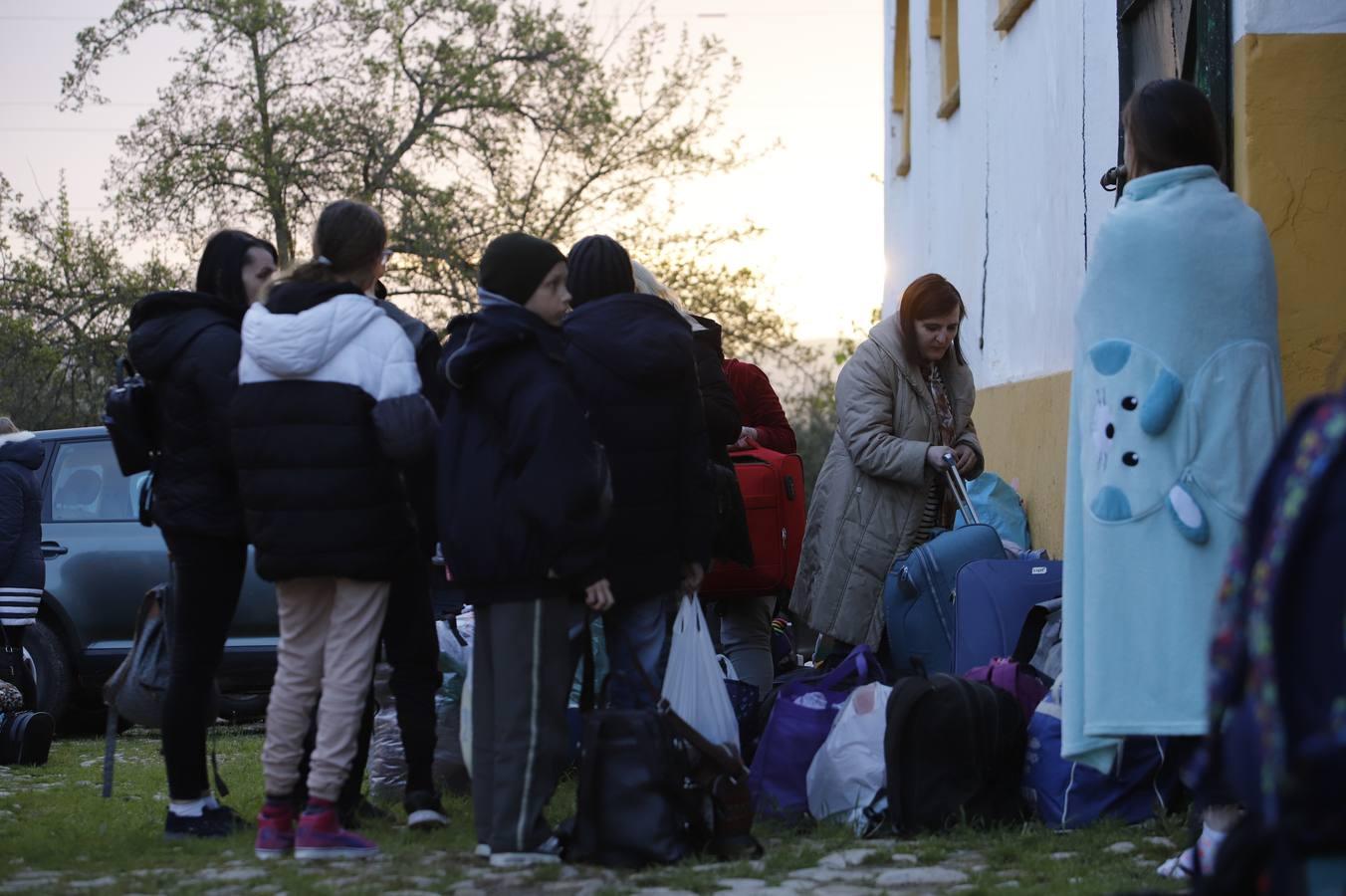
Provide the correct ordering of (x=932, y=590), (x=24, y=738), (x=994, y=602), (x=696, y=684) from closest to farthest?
1. (x=696, y=684)
2. (x=994, y=602)
3. (x=932, y=590)
4. (x=24, y=738)

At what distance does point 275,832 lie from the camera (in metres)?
4.82

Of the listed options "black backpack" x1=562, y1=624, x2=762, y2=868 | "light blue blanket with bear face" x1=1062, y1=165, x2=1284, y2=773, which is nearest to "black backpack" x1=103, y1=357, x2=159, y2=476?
"black backpack" x1=562, y1=624, x2=762, y2=868

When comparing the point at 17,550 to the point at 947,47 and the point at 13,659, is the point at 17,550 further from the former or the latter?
the point at 947,47

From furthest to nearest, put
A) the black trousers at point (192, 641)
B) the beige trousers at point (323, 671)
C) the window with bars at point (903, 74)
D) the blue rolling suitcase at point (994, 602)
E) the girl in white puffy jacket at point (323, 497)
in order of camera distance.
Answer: the window with bars at point (903, 74)
the blue rolling suitcase at point (994, 602)
the black trousers at point (192, 641)
the beige trousers at point (323, 671)
the girl in white puffy jacket at point (323, 497)

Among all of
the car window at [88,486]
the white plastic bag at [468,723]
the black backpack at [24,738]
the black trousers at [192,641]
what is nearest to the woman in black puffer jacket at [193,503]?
the black trousers at [192,641]

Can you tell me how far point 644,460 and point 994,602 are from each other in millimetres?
1904

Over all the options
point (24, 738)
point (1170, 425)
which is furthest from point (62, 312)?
point (1170, 425)

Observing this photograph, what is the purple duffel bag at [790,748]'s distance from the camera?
551cm

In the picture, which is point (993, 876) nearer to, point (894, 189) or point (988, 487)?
point (988, 487)

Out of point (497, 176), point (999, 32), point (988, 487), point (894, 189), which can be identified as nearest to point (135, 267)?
point (497, 176)

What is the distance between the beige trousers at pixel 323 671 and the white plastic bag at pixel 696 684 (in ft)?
2.76

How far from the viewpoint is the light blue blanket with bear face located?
13.4 ft

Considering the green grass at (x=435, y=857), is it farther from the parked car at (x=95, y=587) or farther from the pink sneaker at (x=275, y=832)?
the parked car at (x=95, y=587)

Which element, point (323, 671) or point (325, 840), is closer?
point (325, 840)
